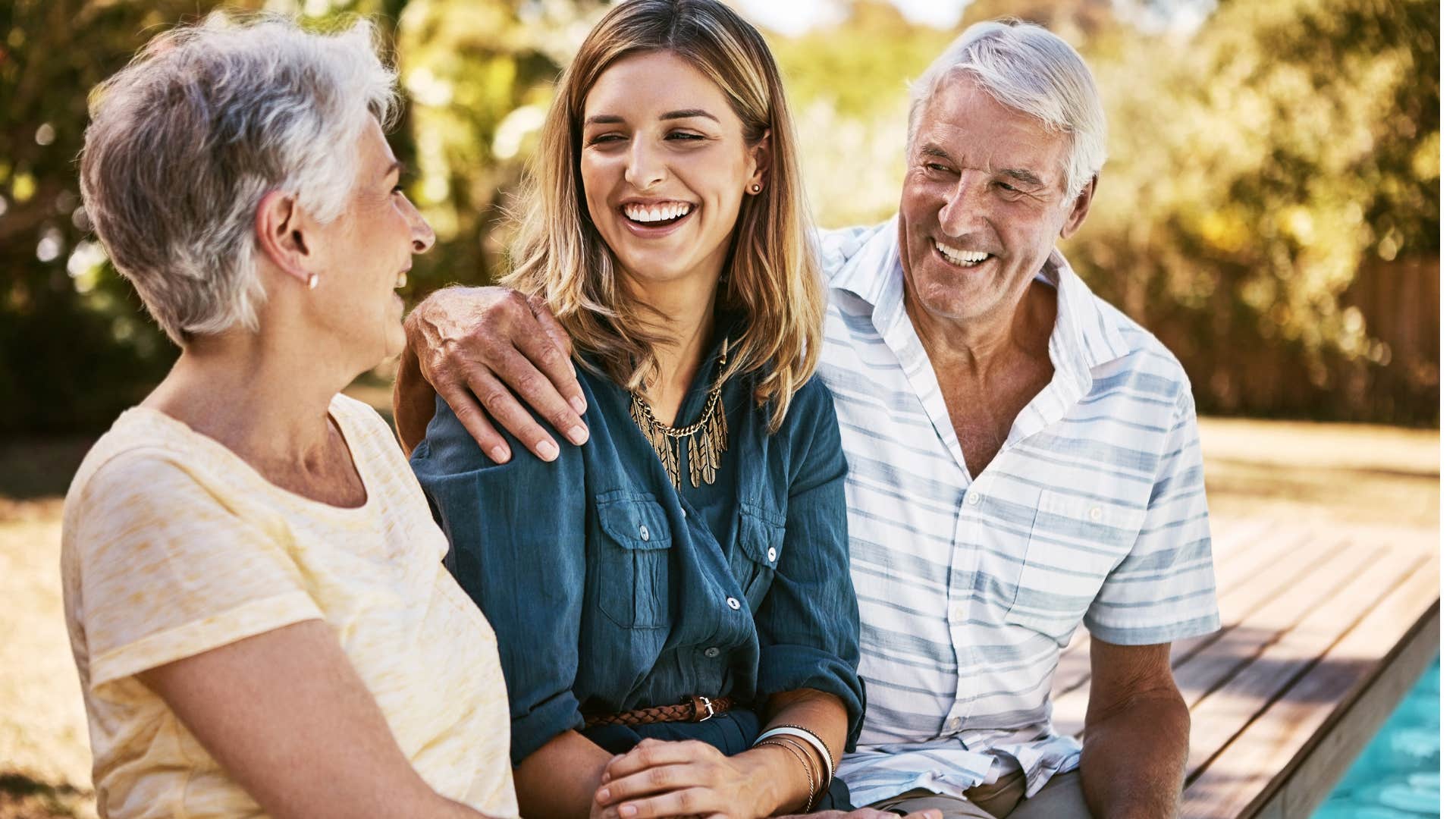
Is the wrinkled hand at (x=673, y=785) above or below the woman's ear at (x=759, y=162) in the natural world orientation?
below

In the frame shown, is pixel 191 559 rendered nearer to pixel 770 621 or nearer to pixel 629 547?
pixel 629 547

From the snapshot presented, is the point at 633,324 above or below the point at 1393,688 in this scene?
above

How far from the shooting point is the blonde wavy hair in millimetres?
2055

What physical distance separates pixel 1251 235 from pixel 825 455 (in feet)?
34.9

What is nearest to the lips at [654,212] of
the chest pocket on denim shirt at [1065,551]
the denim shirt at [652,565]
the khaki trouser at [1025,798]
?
the denim shirt at [652,565]

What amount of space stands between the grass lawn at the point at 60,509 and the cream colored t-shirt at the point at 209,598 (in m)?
2.67

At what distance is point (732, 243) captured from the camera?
2283 millimetres

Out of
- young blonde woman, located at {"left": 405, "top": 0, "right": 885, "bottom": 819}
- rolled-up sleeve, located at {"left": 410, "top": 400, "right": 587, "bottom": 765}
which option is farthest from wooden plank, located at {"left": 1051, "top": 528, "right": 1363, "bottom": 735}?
rolled-up sleeve, located at {"left": 410, "top": 400, "right": 587, "bottom": 765}

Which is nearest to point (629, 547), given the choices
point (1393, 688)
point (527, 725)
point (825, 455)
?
point (527, 725)

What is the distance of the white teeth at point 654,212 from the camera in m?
2.05

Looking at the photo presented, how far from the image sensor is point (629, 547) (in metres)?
1.94

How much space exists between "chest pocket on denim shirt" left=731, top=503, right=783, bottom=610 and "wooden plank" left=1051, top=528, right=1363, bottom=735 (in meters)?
1.46

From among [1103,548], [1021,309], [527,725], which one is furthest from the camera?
[1021,309]

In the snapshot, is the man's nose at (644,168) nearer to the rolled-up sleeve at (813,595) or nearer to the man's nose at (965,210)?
the rolled-up sleeve at (813,595)
